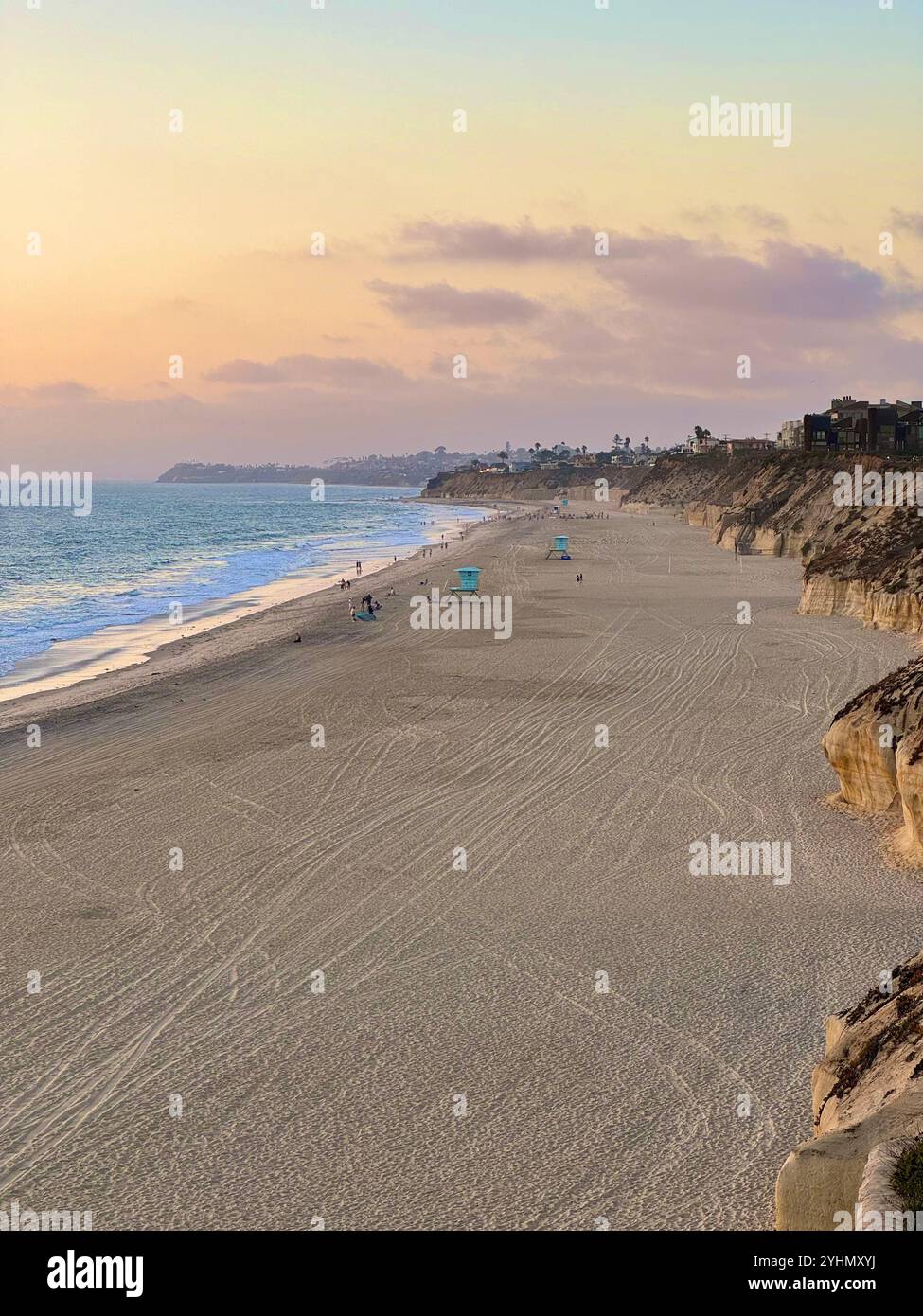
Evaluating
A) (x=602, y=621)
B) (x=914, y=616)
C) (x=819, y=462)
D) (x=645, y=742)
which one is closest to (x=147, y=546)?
(x=819, y=462)

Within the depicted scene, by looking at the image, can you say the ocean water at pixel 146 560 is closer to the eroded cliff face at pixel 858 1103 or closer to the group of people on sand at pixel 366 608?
the group of people on sand at pixel 366 608

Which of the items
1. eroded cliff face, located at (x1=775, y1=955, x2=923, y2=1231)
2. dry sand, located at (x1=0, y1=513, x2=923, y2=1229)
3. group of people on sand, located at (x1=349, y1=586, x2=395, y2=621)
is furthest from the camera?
group of people on sand, located at (x1=349, y1=586, x2=395, y2=621)

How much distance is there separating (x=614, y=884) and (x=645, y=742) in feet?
27.0

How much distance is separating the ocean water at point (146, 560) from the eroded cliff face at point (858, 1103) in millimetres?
33121

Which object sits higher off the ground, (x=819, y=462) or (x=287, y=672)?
(x=819, y=462)

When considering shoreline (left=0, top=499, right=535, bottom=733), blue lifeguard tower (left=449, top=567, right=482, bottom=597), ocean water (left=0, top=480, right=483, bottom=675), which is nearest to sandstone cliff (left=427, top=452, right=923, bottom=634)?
blue lifeguard tower (left=449, top=567, right=482, bottom=597)

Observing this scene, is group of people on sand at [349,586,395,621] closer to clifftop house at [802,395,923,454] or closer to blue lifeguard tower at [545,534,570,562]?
blue lifeguard tower at [545,534,570,562]

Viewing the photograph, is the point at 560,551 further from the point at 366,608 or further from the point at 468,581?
the point at 366,608

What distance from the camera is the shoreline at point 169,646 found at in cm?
3120

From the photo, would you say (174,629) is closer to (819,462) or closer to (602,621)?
(602,621)

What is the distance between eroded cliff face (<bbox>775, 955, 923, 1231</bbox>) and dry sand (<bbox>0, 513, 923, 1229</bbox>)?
0.89 meters

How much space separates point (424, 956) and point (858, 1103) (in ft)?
20.0

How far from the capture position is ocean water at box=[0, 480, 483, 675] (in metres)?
53.8

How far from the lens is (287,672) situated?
1324 inches
